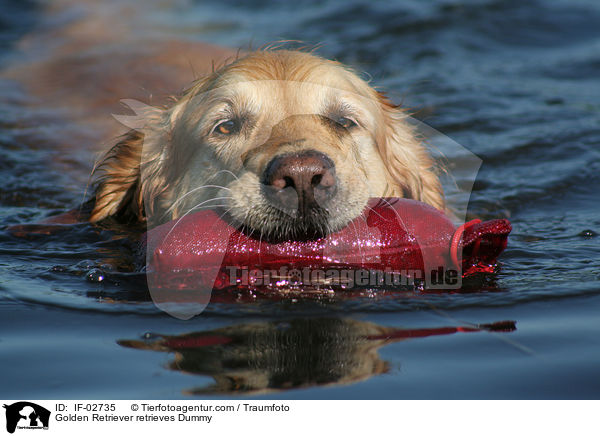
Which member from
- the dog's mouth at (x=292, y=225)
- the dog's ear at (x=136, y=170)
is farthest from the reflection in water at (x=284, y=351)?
the dog's ear at (x=136, y=170)

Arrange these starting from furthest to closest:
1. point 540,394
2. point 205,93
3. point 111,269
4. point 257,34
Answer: point 257,34
point 205,93
point 111,269
point 540,394

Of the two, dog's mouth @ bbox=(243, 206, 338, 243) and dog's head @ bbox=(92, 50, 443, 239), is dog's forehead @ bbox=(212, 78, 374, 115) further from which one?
dog's mouth @ bbox=(243, 206, 338, 243)

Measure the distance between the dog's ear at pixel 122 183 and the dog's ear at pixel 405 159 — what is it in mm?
1622

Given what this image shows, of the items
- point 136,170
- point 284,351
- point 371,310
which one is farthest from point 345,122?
point 284,351

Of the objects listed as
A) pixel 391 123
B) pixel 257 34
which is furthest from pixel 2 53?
pixel 391 123

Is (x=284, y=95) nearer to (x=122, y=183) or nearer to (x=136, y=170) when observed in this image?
(x=136, y=170)

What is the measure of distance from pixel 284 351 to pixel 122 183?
256 cm

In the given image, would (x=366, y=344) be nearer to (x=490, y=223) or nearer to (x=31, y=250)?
(x=490, y=223)

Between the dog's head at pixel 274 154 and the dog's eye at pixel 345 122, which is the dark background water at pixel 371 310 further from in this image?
the dog's eye at pixel 345 122

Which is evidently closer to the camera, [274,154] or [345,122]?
[274,154]

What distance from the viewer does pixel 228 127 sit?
14.0ft

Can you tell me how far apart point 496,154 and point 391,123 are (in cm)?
231

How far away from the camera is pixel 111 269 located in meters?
4.18
